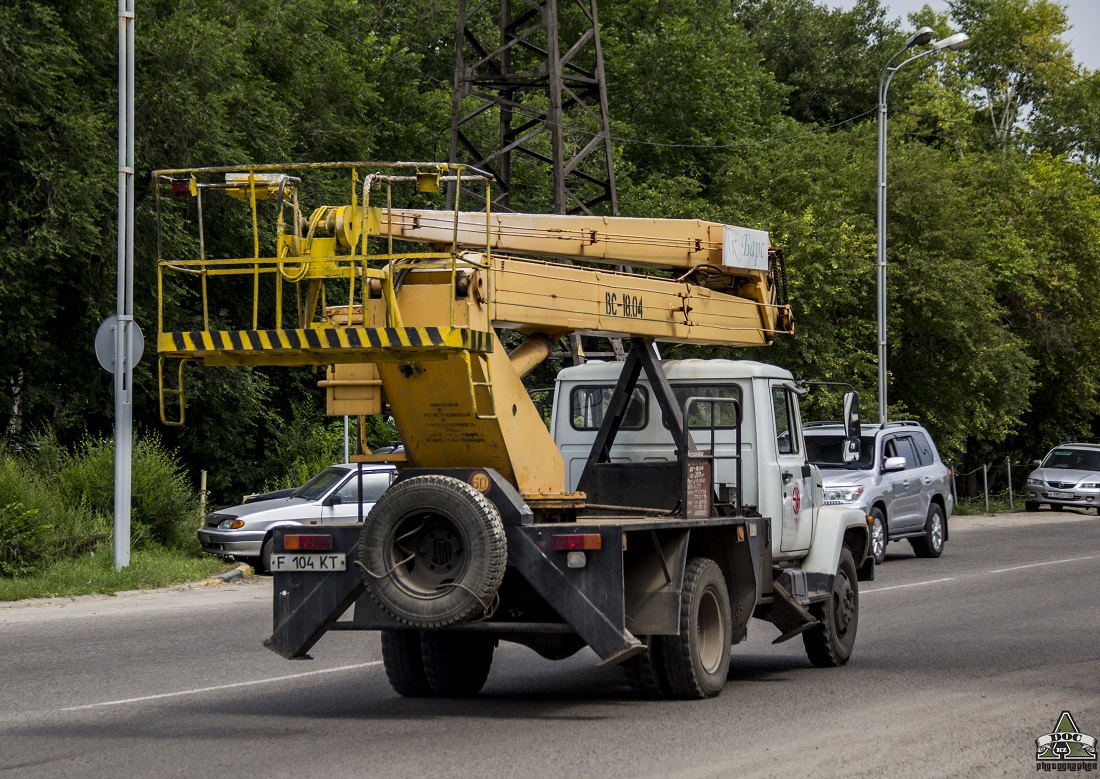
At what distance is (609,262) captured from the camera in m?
10.8

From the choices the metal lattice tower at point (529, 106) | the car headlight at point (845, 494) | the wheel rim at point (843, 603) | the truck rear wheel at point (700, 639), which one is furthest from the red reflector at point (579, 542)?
the metal lattice tower at point (529, 106)

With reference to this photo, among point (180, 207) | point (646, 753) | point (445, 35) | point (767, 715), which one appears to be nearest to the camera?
point (646, 753)

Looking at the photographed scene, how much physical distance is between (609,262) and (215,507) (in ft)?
56.6

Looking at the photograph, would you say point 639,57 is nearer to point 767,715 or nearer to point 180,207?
point 180,207

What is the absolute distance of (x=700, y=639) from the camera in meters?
9.41

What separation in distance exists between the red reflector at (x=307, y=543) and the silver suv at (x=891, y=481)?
1194 centimetres

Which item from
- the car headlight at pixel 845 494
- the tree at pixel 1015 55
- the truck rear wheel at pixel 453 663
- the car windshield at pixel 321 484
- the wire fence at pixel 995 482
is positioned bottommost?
the wire fence at pixel 995 482

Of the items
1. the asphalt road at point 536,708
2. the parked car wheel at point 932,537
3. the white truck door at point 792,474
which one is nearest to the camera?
the asphalt road at point 536,708

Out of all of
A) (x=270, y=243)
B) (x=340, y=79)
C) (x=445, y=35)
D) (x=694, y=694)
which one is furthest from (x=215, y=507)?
(x=445, y=35)

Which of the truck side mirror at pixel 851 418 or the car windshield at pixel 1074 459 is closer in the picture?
the truck side mirror at pixel 851 418

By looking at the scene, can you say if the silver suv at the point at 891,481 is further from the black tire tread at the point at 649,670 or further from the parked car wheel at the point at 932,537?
the black tire tread at the point at 649,670

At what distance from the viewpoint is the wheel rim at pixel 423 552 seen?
8.52 meters

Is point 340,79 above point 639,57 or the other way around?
the other way around

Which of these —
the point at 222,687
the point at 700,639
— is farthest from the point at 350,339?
the point at 222,687
